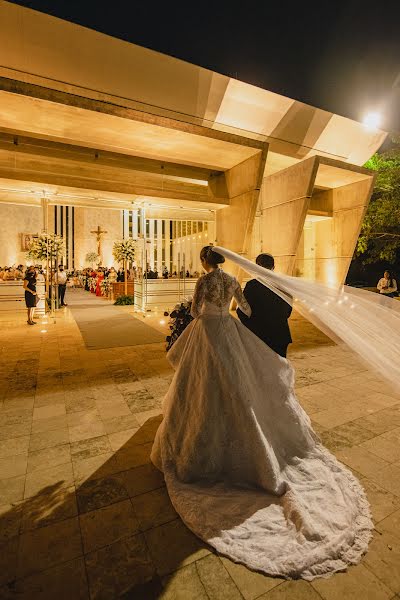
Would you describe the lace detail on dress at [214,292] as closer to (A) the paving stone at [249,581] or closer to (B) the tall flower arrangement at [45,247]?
(A) the paving stone at [249,581]

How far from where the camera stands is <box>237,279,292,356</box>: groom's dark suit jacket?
360 centimetres

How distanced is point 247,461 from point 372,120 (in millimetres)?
17108

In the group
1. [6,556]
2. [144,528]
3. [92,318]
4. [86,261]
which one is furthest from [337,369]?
[86,261]

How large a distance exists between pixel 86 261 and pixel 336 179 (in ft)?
92.9

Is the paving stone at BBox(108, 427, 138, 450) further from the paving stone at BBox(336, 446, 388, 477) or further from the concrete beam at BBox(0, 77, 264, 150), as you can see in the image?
the concrete beam at BBox(0, 77, 264, 150)

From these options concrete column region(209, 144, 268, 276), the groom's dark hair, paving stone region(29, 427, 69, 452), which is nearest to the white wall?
concrete column region(209, 144, 268, 276)

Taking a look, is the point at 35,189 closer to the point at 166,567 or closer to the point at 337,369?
the point at 337,369

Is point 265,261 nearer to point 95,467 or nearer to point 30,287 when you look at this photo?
point 95,467

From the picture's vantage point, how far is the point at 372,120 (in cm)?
1466

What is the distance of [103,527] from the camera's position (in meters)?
2.19

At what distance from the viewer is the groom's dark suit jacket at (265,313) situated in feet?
11.8

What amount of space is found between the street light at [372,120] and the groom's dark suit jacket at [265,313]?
1513 centimetres

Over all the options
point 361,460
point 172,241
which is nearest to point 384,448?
point 361,460

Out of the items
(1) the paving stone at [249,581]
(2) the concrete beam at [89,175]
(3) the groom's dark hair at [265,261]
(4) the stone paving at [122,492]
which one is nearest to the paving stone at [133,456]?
(4) the stone paving at [122,492]
